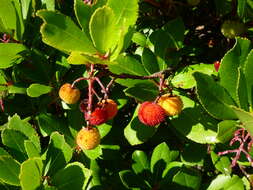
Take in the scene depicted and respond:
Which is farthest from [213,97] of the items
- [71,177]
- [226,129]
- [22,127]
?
[22,127]

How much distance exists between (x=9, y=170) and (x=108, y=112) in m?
0.39

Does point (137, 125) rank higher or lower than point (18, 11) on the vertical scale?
lower

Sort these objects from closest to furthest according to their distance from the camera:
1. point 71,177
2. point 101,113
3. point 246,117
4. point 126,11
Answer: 1. point 246,117
2. point 126,11
3. point 101,113
4. point 71,177

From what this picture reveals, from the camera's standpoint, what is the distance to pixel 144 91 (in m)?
1.33

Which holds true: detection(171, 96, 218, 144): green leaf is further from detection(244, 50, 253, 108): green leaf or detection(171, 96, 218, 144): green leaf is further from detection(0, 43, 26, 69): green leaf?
detection(0, 43, 26, 69): green leaf

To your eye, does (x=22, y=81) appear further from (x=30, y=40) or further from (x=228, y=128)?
(x=228, y=128)

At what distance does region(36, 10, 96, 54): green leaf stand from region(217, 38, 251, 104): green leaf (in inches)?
16.7

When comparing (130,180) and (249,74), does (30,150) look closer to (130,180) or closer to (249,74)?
(130,180)

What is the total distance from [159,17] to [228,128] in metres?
0.74

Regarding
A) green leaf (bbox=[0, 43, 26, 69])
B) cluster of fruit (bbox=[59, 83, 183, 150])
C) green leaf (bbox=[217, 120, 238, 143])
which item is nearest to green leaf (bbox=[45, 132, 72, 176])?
cluster of fruit (bbox=[59, 83, 183, 150])

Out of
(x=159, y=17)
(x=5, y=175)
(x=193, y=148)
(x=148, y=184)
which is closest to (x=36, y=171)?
(x=5, y=175)

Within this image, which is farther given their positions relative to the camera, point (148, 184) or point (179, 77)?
point (148, 184)

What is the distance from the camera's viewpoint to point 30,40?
156 centimetres

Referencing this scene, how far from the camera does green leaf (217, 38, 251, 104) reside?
1.19m
